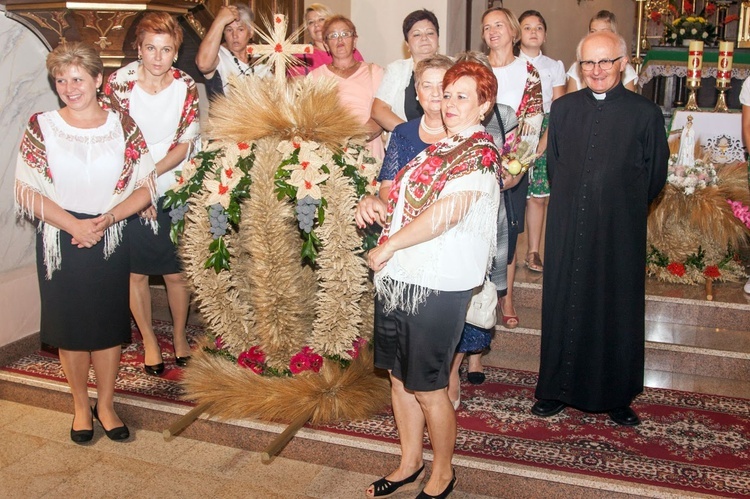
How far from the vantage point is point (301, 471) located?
378 centimetres

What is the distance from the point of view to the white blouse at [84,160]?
3693 mm

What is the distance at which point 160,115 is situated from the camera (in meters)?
Answer: 4.28

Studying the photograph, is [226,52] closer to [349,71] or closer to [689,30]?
[349,71]

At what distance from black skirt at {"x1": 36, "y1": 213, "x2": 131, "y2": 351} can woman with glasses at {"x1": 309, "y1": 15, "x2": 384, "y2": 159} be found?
5.26 ft

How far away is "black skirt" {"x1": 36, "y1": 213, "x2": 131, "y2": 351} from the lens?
378 cm

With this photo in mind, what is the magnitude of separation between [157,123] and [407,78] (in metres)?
1.34

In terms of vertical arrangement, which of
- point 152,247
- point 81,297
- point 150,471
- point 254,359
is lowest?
point 150,471

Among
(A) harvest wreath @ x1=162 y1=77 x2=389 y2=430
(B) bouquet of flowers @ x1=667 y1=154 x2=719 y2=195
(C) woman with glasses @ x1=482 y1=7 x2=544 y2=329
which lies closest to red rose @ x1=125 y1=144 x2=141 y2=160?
(A) harvest wreath @ x1=162 y1=77 x2=389 y2=430

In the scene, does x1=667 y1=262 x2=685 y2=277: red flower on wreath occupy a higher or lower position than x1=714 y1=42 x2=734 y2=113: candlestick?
lower

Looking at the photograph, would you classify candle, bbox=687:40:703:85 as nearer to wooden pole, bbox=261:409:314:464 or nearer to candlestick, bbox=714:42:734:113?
candlestick, bbox=714:42:734:113

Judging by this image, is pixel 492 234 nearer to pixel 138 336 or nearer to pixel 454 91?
pixel 454 91

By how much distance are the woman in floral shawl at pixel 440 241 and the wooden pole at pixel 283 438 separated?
0.73 m

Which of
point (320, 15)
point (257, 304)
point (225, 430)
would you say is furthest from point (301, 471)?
point (320, 15)

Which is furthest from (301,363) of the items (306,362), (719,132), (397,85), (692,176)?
(719,132)
